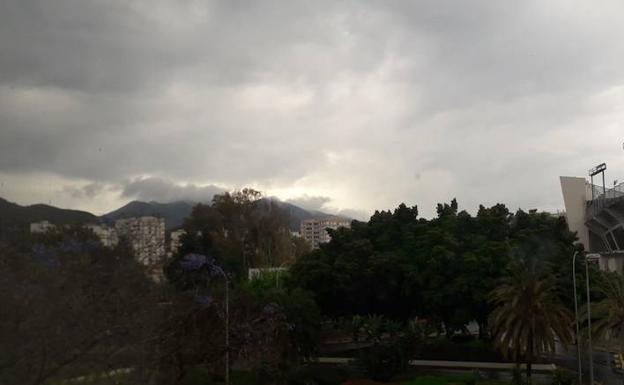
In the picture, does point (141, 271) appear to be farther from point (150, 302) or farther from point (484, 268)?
point (484, 268)

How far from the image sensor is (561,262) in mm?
42906

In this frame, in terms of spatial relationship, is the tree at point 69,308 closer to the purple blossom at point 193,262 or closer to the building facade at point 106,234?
the building facade at point 106,234

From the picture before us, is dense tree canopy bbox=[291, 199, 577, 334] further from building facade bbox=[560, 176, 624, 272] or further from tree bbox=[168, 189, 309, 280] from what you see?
tree bbox=[168, 189, 309, 280]

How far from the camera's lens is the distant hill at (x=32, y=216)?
15370 millimetres

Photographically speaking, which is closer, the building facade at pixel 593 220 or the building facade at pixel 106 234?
the building facade at pixel 106 234

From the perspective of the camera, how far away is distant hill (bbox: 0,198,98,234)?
605 inches

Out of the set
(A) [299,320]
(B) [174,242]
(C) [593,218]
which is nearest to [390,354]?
(A) [299,320]

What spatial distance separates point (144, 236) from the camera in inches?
759

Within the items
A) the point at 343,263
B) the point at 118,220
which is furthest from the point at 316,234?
the point at 118,220

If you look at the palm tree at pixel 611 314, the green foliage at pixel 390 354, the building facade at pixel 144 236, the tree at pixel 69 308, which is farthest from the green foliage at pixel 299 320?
the tree at pixel 69 308

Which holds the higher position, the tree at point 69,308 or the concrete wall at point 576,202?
the concrete wall at point 576,202

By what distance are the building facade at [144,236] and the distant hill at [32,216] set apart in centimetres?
100

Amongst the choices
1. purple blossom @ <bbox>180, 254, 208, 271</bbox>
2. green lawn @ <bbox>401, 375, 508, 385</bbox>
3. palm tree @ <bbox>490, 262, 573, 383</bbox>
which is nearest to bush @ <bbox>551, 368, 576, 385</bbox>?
palm tree @ <bbox>490, 262, 573, 383</bbox>

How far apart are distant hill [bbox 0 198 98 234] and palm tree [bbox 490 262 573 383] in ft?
74.0
